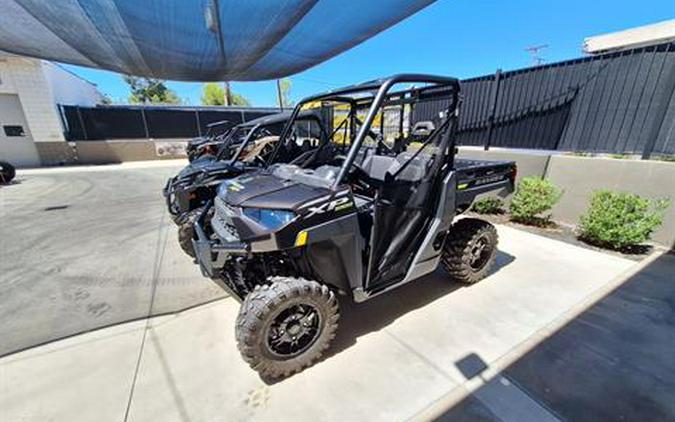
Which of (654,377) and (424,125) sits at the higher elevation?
(424,125)

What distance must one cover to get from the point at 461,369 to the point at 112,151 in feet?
55.3

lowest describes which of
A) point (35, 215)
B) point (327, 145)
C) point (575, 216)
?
point (35, 215)

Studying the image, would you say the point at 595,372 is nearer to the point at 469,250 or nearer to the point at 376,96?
the point at 469,250

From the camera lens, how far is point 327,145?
3.23 m

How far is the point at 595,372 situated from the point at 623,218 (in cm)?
247

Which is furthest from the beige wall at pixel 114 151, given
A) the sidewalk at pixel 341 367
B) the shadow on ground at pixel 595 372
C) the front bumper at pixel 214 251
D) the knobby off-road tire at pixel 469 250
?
the shadow on ground at pixel 595 372

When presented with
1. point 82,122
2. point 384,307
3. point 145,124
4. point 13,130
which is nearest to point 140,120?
point 145,124

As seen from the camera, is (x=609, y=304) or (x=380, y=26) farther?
(x=380, y=26)

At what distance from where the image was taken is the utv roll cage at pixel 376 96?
1908 mm

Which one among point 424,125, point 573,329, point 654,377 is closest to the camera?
point 654,377

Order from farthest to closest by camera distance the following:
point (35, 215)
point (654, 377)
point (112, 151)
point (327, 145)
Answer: point (112, 151) → point (35, 215) → point (327, 145) → point (654, 377)

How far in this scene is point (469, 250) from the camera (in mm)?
2781

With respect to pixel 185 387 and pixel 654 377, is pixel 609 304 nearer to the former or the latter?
pixel 654 377

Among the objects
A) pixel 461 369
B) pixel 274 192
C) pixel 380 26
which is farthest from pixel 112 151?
pixel 461 369
